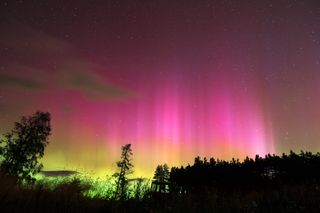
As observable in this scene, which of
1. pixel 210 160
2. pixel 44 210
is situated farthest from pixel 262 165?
pixel 44 210

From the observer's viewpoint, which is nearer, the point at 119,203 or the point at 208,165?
the point at 119,203

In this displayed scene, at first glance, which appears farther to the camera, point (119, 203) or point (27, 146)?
point (27, 146)

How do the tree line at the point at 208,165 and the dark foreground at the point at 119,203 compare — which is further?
the tree line at the point at 208,165

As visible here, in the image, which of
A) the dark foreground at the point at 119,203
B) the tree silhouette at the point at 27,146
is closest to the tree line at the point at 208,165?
the tree silhouette at the point at 27,146

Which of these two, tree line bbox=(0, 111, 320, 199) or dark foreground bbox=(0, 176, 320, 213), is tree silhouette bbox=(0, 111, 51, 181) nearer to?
tree line bbox=(0, 111, 320, 199)

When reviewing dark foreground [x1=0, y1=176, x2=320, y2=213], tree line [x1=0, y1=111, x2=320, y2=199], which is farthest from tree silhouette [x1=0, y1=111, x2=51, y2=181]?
dark foreground [x1=0, y1=176, x2=320, y2=213]

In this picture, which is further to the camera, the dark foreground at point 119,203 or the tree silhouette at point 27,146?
the tree silhouette at point 27,146

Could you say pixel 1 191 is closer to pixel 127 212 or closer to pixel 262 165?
pixel 127 212

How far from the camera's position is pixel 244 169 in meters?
39.7

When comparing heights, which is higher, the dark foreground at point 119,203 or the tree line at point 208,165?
the tree line at point 208,165

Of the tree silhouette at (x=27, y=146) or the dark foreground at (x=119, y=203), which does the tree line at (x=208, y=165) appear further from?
the dark foreground at (x=119, y=203)

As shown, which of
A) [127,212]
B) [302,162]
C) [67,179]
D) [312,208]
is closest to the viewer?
[127,212]

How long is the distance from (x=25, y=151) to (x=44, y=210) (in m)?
40.5

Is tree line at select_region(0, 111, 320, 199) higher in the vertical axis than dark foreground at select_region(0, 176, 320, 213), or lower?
higher
